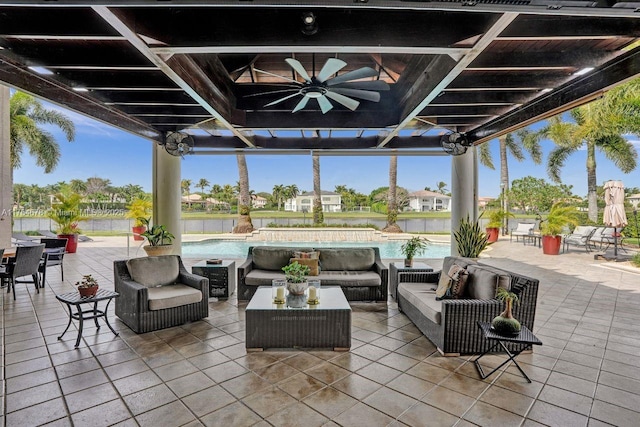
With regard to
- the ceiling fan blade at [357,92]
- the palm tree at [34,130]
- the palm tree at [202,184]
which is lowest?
the ceiling fan blade at [357,92]

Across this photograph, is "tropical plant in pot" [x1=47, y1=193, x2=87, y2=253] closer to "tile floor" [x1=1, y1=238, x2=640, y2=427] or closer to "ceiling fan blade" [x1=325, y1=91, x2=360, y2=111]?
"tile floor" [x1=1, y1=238, x2=640, y2=427]

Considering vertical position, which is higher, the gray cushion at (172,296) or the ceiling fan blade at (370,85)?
the ceiling fan blade at (370,85)

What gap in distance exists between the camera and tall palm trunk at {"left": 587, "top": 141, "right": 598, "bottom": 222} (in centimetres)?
1338

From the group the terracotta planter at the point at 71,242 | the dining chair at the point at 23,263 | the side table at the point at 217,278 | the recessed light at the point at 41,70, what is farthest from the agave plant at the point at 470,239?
the terracotta planter at the point at 71,242

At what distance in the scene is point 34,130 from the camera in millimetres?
11914

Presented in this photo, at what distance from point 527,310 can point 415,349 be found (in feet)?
3.81

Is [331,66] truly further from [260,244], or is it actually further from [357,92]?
[260,244]

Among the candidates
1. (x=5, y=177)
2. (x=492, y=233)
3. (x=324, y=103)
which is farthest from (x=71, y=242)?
(x=492, y=233)

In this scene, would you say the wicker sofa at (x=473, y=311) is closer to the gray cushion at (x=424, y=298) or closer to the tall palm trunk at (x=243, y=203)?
the gray cushion at (x=424, y=298)

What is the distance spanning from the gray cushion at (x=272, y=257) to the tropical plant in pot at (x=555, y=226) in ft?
27.3

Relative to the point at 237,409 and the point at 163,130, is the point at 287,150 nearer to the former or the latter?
the point at 163,130

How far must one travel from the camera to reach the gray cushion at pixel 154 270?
4.27 meters

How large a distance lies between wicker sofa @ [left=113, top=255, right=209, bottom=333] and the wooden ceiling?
2.21 meters

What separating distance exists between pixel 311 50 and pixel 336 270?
11.2ft
